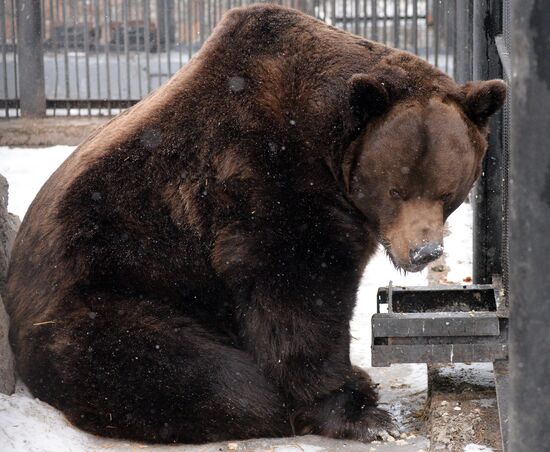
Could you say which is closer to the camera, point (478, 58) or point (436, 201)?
point (436, 201)

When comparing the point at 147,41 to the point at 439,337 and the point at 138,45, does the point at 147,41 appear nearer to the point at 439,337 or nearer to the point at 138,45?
the point at 138,45

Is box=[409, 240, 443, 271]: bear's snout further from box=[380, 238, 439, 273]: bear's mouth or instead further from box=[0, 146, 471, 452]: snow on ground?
box=[0, 146, 471, 452]: snow on ground

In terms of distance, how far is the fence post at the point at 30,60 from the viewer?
12570 millimetres

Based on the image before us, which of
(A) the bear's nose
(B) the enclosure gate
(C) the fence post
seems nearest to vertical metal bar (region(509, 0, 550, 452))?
(B) the enclosure gate

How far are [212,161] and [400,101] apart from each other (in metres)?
0.95

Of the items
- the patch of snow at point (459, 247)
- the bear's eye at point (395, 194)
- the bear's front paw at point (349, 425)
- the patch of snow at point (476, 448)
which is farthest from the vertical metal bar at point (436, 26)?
the patch of snow at point (476, 448)

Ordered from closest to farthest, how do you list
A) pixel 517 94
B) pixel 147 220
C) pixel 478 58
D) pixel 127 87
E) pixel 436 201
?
pixel 517 94 → pixel 436 201 → pixel 147 220 → pixel 478 58 → pixel 127 87

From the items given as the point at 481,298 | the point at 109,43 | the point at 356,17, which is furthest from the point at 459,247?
the point at 109,43

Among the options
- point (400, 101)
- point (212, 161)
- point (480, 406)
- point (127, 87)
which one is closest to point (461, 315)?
point (480, 406)

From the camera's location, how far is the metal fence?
12.6 m

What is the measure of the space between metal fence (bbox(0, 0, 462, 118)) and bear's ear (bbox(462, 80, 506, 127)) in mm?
7774

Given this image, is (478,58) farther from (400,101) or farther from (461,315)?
(461,315)

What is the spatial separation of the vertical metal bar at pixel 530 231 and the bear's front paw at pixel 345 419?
250cm

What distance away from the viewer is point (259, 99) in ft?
15.7
